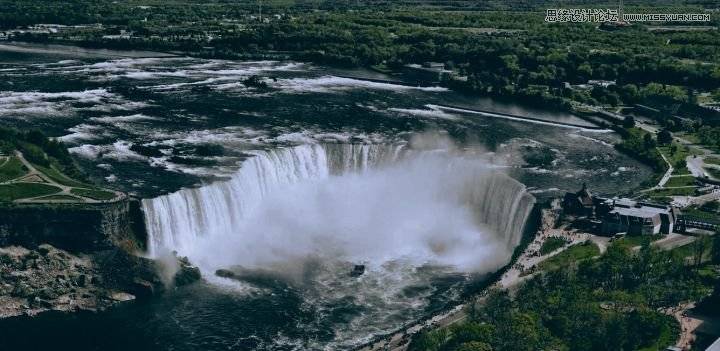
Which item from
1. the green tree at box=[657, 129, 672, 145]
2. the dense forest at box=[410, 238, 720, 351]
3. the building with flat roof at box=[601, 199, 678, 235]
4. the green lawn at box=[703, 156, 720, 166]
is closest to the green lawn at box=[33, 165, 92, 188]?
the dense forest at box=[410, 238, 720, 351]

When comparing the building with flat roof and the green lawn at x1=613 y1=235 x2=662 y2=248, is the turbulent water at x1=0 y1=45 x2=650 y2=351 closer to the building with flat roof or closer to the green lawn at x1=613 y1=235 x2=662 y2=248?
the building with flat roof

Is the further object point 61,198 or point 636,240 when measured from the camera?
point 636,240

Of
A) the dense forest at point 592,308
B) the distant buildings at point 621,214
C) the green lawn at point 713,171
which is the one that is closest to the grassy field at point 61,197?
the dense forest at point 592,308

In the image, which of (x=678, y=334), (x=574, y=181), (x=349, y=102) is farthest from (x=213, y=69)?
(x=678, y=334)

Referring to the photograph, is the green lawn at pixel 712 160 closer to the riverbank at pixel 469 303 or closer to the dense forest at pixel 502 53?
the dense forest at pixel 502 53

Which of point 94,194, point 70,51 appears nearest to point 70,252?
point 94,194

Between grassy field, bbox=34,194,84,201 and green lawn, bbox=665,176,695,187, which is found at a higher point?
green lawn, bbox=665,176,695,187

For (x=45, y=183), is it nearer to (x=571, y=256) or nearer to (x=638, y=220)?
(x=571, y=256)

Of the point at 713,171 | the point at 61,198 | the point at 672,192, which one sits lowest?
the point at 672,192
